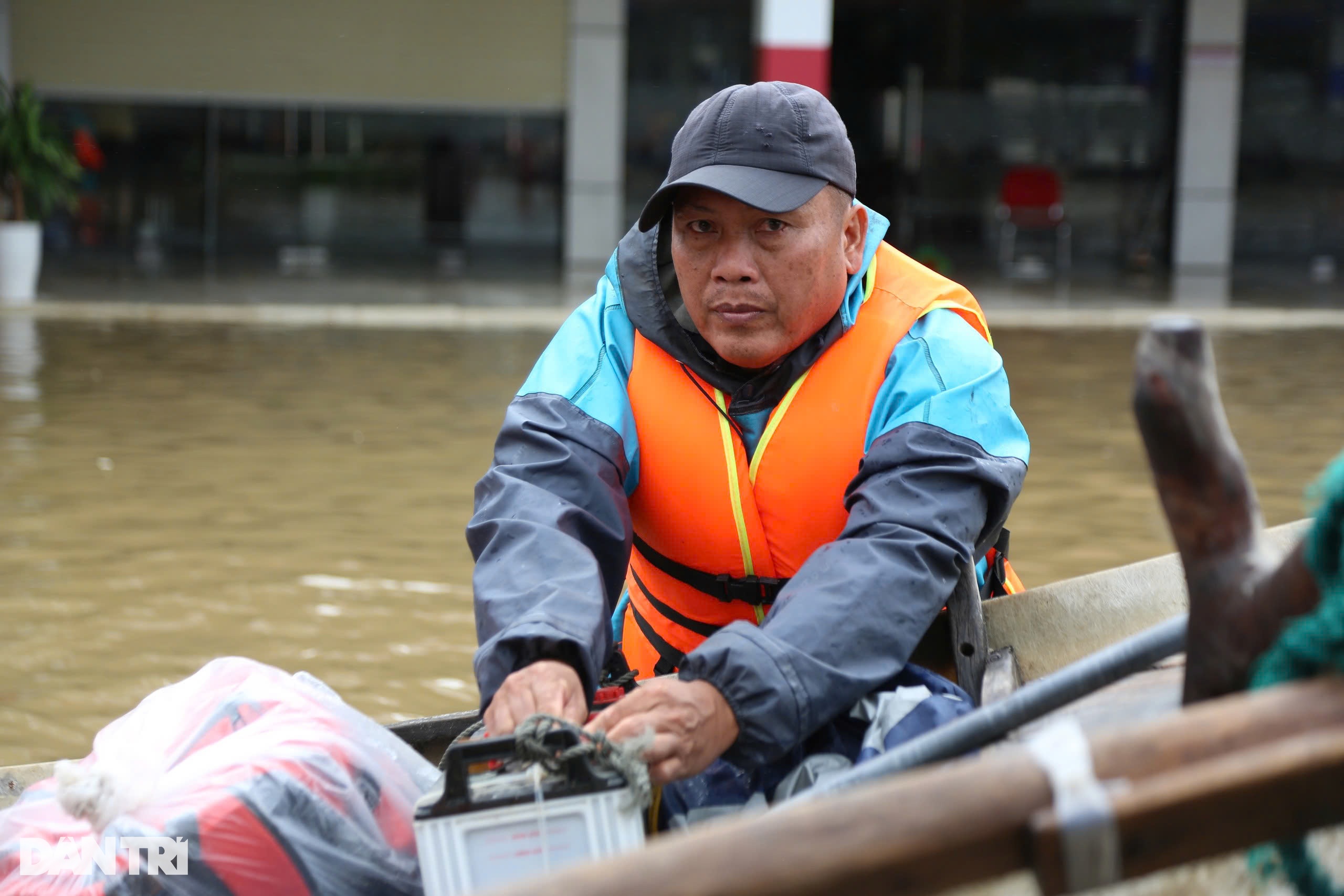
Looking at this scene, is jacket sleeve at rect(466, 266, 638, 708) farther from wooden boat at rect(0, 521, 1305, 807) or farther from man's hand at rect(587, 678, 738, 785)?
Answer: wooden boat at rect(0, 521, 1305, 807)

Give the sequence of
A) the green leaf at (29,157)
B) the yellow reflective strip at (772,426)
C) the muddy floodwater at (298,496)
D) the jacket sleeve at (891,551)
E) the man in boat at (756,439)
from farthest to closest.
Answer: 1. the green leaf at (29,157)
2. the muddy floodwater at (298,496)
3. the yellow reflective strip at (772,426)
4. the man in boat at (756,439)
5. the jacket sleeve at (891,551)

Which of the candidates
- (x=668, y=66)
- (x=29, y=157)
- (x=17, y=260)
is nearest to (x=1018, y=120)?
(x=668, y=66)

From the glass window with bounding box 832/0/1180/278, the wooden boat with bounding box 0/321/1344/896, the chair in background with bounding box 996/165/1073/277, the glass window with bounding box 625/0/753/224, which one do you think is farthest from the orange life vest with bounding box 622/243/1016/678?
the glass window with bounding box 832/0/1180/278

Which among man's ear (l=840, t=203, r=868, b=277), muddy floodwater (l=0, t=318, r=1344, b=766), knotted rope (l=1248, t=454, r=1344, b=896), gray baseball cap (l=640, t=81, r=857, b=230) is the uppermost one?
gray baseball cap (l=640, t=81, r=857, b=230)

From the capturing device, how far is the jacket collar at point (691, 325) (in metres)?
2.60

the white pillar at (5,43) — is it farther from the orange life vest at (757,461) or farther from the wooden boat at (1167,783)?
the wooden boat at (1167,783)

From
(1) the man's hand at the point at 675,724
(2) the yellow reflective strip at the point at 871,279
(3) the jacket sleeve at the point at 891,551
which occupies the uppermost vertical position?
(2) the yellow reflective strip at the point at 871,279

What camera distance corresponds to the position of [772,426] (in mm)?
2559

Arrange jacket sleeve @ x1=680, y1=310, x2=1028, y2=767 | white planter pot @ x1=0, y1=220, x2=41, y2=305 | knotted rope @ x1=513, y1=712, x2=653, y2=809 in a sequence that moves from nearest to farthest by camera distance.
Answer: knotted rope @ x1=513, y1=712, x2=653, y2=809, jacket sleeve @ x1=680, y1=310, x2=1028, y2=767, white planter pot @ x1=0, y1=220, x2=41, y2=305

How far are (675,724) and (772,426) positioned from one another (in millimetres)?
652

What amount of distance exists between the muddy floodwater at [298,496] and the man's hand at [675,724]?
2.32m

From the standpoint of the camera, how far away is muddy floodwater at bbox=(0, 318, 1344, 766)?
188 inches

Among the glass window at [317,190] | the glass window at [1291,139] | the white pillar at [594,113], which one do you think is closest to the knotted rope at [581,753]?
the white pillar at [594,113]

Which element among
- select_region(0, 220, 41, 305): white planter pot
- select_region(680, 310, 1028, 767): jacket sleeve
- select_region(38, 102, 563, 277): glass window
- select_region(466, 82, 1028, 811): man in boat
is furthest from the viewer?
select_region(38, 102, 563, 277): glass window
